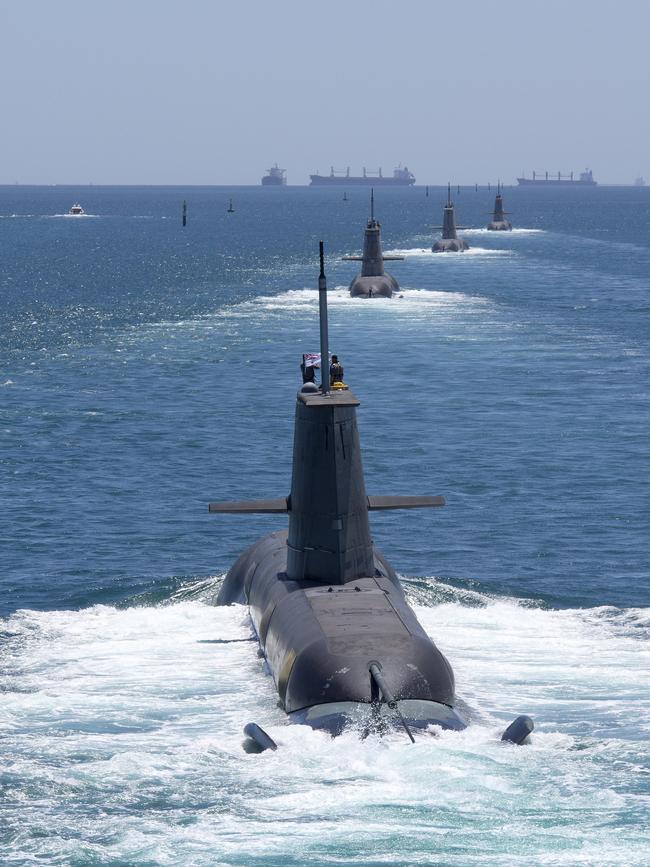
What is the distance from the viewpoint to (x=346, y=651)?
1253 inches

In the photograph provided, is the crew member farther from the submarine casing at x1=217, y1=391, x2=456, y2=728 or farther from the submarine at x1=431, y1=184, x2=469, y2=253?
the submarine at x1=431, y1=184, x2=469, y2=253

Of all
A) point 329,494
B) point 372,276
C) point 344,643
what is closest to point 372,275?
point 372,276

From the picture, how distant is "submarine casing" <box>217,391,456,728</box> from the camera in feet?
103

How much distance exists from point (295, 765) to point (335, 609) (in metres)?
5.22

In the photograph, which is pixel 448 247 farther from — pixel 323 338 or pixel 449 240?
pixel 323 338

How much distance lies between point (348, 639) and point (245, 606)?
9.81 meters

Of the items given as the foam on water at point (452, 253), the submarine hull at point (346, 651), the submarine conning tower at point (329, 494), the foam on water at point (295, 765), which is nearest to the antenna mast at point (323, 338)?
the submarine conning tower at point (329, 494)

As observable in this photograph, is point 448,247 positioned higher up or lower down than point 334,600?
higher up

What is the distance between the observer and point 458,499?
55.3 metres

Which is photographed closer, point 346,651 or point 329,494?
point 346,651

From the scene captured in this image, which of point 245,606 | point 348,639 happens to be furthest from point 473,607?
point 348,639

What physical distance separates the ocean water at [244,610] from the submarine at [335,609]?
Result: 764 millimetres

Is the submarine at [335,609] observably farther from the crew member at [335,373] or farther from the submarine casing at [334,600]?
the crew member at [335,373]

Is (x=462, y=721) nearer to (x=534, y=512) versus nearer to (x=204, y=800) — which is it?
(x=204, y=800)
